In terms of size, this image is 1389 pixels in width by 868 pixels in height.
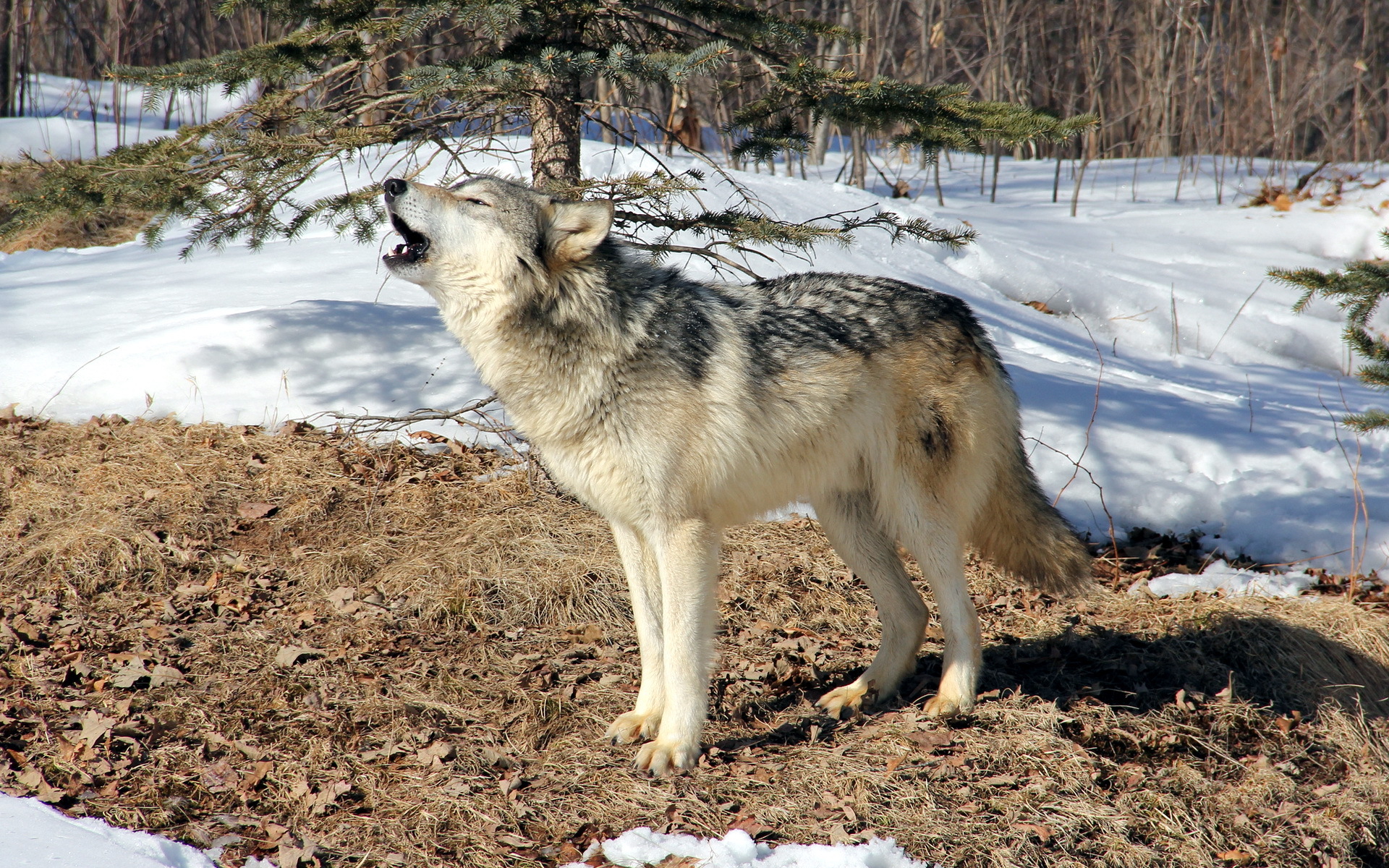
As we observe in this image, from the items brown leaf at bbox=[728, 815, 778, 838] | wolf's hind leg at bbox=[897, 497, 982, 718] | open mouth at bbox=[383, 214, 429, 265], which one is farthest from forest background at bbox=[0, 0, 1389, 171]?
brown leaf at bbox=[728, 815, 778, 838]

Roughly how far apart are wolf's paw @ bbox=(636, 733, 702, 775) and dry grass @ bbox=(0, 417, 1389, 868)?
5 cm

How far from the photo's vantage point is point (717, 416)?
3.66 meters

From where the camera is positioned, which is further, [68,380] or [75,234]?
[75,234]

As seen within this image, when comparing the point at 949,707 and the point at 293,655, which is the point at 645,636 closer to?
the point at 949,707

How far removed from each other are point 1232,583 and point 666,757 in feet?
12.6

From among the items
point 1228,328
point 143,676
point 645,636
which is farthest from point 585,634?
point 1228,328

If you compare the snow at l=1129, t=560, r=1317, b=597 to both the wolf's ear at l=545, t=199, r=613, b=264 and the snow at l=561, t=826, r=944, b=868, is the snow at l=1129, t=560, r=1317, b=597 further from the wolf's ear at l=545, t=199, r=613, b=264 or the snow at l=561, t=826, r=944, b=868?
the wolf's ear at l=545, t=199, r=613, b=264

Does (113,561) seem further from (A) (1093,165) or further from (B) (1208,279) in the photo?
(A) (1093,165)

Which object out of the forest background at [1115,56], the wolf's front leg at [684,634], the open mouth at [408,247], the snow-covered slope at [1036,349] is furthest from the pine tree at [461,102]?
the forest background at [1115,56]

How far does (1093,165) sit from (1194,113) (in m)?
1.77

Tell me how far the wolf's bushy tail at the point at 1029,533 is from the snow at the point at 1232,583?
4.68 ft

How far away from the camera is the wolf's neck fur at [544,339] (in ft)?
11.6

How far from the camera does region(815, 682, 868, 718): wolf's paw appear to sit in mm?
4215

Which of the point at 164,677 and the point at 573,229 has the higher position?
the point at 573,229
